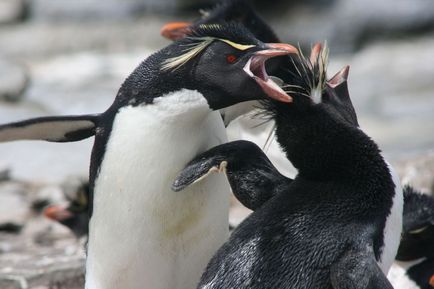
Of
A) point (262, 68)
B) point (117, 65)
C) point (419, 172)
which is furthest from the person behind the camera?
point (117, 65)

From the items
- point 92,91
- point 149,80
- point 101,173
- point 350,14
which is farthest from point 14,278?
point 350,14

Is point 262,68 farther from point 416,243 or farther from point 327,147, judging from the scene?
point 416,243

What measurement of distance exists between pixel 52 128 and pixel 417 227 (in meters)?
1.36

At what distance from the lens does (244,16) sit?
503 centimetres

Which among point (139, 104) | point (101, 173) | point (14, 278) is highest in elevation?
point (139, 104)

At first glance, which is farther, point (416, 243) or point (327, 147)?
point (416, 243)

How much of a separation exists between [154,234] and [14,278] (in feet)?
3.93

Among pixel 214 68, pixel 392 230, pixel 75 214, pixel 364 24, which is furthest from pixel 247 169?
pixel 364 24

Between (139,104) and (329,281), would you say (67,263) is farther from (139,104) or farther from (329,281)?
(329,281)

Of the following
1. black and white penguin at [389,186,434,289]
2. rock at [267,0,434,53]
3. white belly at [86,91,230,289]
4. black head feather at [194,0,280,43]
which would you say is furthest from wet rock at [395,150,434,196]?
rock at [267,0,434,53]

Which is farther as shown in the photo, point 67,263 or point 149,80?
point 67,263

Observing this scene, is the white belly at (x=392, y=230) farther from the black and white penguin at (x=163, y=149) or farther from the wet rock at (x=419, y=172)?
the wet rock at (x=419, y=172)

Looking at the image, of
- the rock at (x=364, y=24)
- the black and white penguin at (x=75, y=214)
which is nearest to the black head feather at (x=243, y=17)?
the black and white penguin at (x=75, y=214)

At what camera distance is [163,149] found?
323 centimetres
